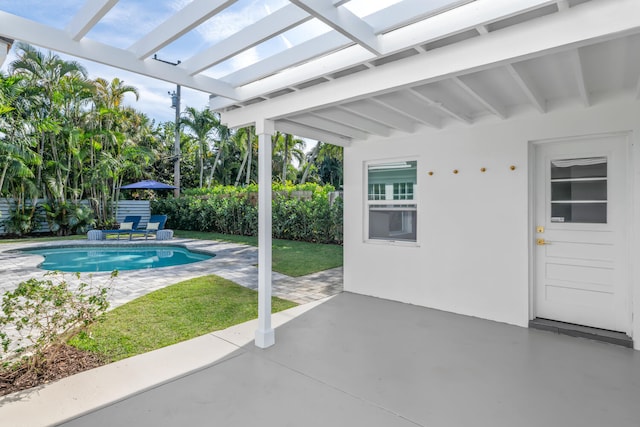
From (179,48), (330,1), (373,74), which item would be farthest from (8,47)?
(373,74)

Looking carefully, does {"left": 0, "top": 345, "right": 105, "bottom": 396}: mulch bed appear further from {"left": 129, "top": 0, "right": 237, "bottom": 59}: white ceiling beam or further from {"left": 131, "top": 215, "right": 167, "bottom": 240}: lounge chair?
{"left": 131, "top": 215, "right": 167, "bottom": 240}: lounge chair

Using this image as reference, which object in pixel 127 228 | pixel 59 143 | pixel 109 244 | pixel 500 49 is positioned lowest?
pixel 109 244

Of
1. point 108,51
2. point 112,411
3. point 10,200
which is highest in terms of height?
point 108,51

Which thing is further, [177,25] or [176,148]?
[176,148]

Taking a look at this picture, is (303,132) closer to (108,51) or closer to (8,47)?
(108,51)

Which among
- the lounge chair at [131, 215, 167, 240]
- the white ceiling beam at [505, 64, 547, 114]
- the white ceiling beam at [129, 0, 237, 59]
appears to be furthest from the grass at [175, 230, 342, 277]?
the white ceiling beam at [129, 0, 237, 59]

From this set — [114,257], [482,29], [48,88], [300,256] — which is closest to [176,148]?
[48,88]

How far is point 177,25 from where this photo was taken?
272 cm

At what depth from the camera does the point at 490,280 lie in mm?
5199

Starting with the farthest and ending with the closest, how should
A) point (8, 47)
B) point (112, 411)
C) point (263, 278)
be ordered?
point (263, 278) → point (112, 411) → point (8, 47)

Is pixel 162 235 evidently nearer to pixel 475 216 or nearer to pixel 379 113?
pixel 379 113

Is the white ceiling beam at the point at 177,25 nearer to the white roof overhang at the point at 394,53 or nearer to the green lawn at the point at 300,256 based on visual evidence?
the white roof overhang at the point at 394,53

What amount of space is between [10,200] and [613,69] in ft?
63.0

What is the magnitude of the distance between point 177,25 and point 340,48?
132 centimetres
